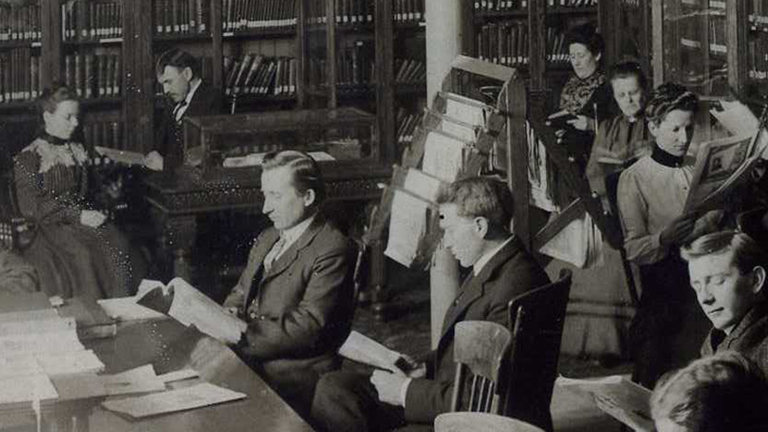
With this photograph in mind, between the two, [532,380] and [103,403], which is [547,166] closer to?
[532,380]

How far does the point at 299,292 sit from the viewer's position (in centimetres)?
478

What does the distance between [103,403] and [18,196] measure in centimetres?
303

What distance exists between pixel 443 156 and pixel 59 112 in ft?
7.60

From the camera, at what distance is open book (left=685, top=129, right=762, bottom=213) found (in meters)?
5.13

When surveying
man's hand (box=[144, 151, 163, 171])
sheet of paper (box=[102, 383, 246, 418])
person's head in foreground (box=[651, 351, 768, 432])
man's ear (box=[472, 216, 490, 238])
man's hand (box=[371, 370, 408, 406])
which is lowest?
man's hand (box=[371, 370, 408, 406])

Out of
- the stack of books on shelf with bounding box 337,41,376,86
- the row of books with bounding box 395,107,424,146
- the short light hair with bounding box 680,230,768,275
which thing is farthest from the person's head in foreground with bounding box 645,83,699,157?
the stack of books on shelf with bounding box 337,41,376,86

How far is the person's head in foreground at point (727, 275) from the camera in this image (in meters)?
4.14

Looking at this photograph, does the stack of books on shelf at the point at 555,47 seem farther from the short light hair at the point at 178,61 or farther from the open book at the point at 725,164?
the open book at the point at 725,164

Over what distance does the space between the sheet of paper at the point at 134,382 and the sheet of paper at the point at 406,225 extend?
1.55m

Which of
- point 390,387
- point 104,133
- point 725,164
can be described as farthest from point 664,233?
point 104,133

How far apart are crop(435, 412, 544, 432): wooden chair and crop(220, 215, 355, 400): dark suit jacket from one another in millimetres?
1414

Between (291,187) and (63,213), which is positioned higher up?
(291,187)

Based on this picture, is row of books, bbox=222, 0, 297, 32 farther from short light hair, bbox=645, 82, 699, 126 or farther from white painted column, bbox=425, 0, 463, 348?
short light hair, bbox=645, 82, 699, 126

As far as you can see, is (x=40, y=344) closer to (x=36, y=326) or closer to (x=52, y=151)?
(x=36, y=326)
